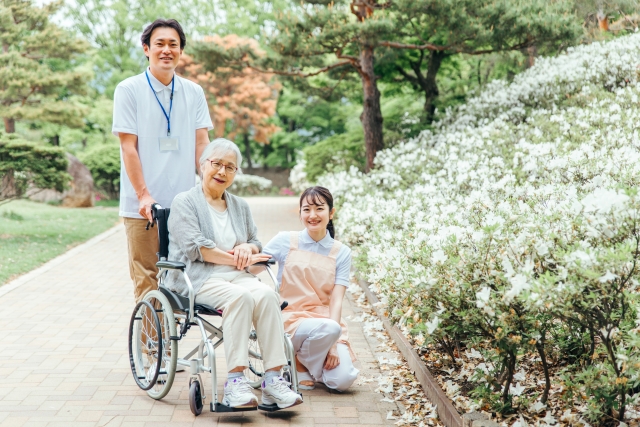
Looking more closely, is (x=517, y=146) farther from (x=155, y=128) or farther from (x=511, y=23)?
(x=155, y=128)

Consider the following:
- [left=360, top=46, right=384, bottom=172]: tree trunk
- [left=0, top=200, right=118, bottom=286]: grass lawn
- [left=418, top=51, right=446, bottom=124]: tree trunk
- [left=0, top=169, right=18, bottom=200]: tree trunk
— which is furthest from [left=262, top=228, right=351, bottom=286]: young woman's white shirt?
[left=418, top=51, right=446, bottom=124]: tree trunk

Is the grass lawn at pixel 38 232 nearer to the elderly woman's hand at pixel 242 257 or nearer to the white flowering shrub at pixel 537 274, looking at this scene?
the white flowering shrub at pixel 537 274

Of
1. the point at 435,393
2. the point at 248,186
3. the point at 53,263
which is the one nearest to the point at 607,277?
the point at 435,393

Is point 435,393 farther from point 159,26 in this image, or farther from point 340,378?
point 159,26

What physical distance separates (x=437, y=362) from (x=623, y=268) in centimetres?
168

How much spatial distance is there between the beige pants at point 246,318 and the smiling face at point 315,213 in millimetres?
613

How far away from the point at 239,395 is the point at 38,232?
8.67 metres

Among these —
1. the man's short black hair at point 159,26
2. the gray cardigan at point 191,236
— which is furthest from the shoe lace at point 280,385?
the man's short black hair at point 159,26

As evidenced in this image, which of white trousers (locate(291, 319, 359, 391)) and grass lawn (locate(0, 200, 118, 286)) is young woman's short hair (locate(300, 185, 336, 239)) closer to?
white trousers (locate(291, 319, 359, 391))

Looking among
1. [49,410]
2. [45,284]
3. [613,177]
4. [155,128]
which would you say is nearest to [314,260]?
[155,128]

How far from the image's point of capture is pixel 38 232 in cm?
1089

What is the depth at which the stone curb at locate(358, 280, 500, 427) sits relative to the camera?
2.98 meters

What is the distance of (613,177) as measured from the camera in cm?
464

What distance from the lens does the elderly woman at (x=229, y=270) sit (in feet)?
10.9
